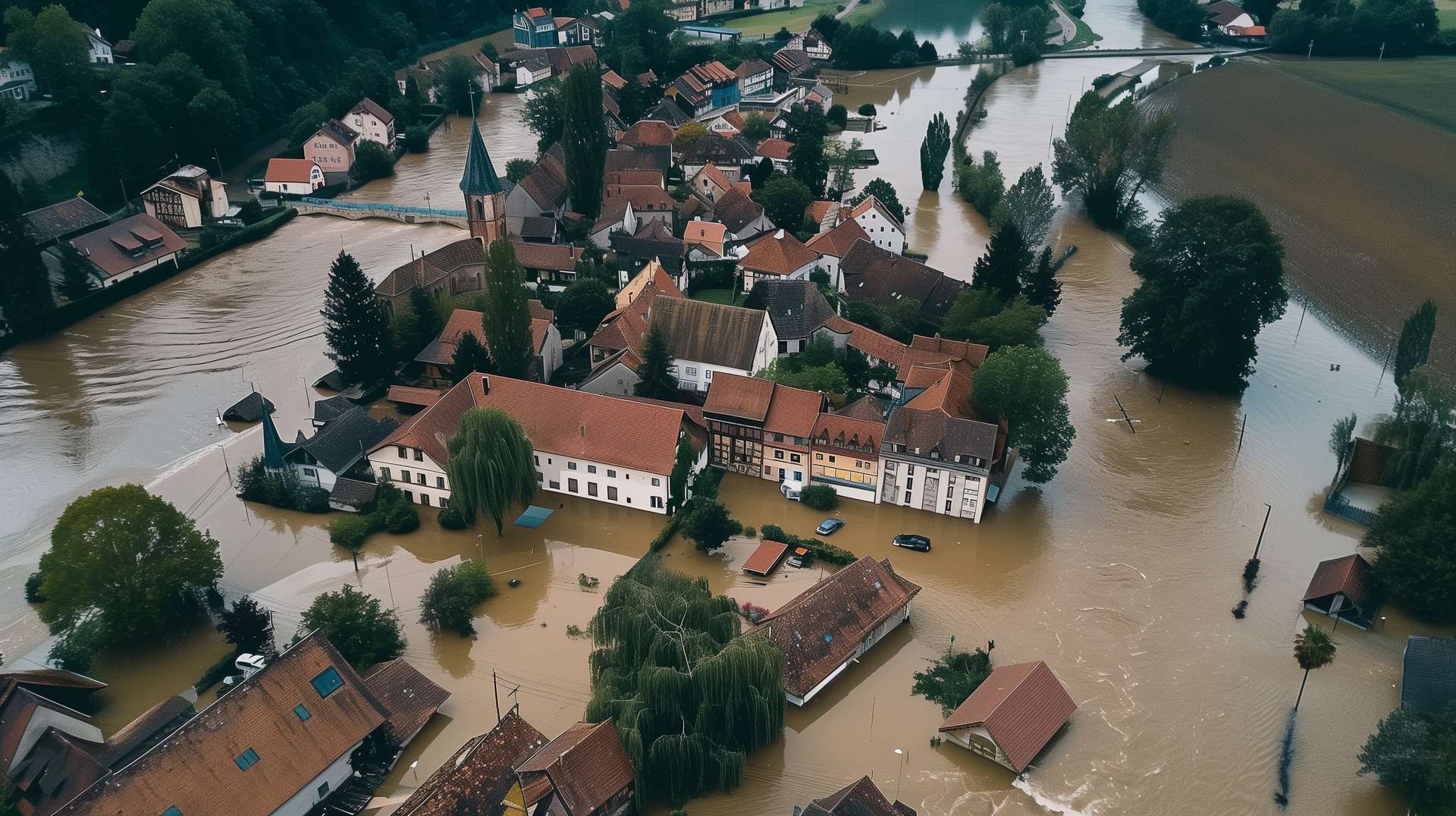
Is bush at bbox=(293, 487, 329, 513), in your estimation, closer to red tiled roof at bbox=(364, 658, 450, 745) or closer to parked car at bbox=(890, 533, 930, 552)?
red tiled roof at bbox=(364, 658, 450, 745)

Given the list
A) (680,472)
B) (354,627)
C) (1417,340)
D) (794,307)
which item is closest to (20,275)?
(354,627)

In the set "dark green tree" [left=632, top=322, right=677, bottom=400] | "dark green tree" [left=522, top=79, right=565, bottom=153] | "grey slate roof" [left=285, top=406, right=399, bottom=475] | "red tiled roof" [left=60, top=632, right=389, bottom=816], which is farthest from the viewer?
"dark green tree" [left=522, top=79, right=565, bottom=153]

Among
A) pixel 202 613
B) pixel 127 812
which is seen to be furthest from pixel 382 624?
pixel 127 812

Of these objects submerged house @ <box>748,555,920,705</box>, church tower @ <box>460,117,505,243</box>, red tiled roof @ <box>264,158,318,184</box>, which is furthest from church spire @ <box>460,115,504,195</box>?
submerged house @ <box>748,555,920,705</box>

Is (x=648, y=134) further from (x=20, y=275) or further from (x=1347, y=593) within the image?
(x=1347, y=593)

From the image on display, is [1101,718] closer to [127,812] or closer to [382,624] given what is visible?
[382,624]

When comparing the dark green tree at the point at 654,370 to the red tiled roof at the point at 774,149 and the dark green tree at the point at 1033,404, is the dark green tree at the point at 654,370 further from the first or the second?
the red tiled roof at the point at 774,149

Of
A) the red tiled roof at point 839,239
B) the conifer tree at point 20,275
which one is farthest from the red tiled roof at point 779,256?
the conifer tree at point 20,275
